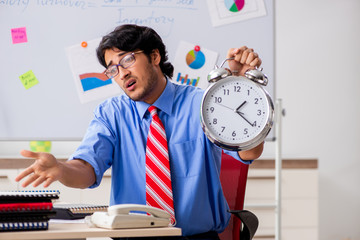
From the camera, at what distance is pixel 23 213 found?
47.2 inches

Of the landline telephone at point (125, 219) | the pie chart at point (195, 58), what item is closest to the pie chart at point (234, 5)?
the pie chart at point (195, 58)

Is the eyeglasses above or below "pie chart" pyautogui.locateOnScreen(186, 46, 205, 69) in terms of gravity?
above

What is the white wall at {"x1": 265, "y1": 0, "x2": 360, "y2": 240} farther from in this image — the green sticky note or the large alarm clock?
the large alarm clock

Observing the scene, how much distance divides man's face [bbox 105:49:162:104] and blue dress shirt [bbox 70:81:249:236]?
1.6 inches

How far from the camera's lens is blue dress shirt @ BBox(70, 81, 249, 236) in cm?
176

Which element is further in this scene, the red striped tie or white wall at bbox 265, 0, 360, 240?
white wall at bbox 265, 0, 360, 240

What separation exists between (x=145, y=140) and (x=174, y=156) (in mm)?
111

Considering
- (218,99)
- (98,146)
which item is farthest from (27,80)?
(218,99)

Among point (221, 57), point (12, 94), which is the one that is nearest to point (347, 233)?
point (221, 57)

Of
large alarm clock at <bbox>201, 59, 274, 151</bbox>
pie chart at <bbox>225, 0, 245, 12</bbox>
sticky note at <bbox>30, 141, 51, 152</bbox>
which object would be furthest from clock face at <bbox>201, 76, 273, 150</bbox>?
sticky note at <bbox>30, 141, 51, 152</bbox>

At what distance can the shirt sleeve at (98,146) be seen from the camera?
1.64 meters

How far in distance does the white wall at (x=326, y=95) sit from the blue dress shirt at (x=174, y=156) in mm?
2564

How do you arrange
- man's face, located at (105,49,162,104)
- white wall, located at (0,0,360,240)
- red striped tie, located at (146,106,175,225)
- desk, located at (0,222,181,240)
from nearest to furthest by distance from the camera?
desk, located at (0,222,181,240) → red striped tie, located at (146,106,175,225) → man's face, located at (105,49,162,104) → white wall, located at (0,0,360,240)

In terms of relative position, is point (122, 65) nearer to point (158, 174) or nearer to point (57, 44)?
point (158, 174)
